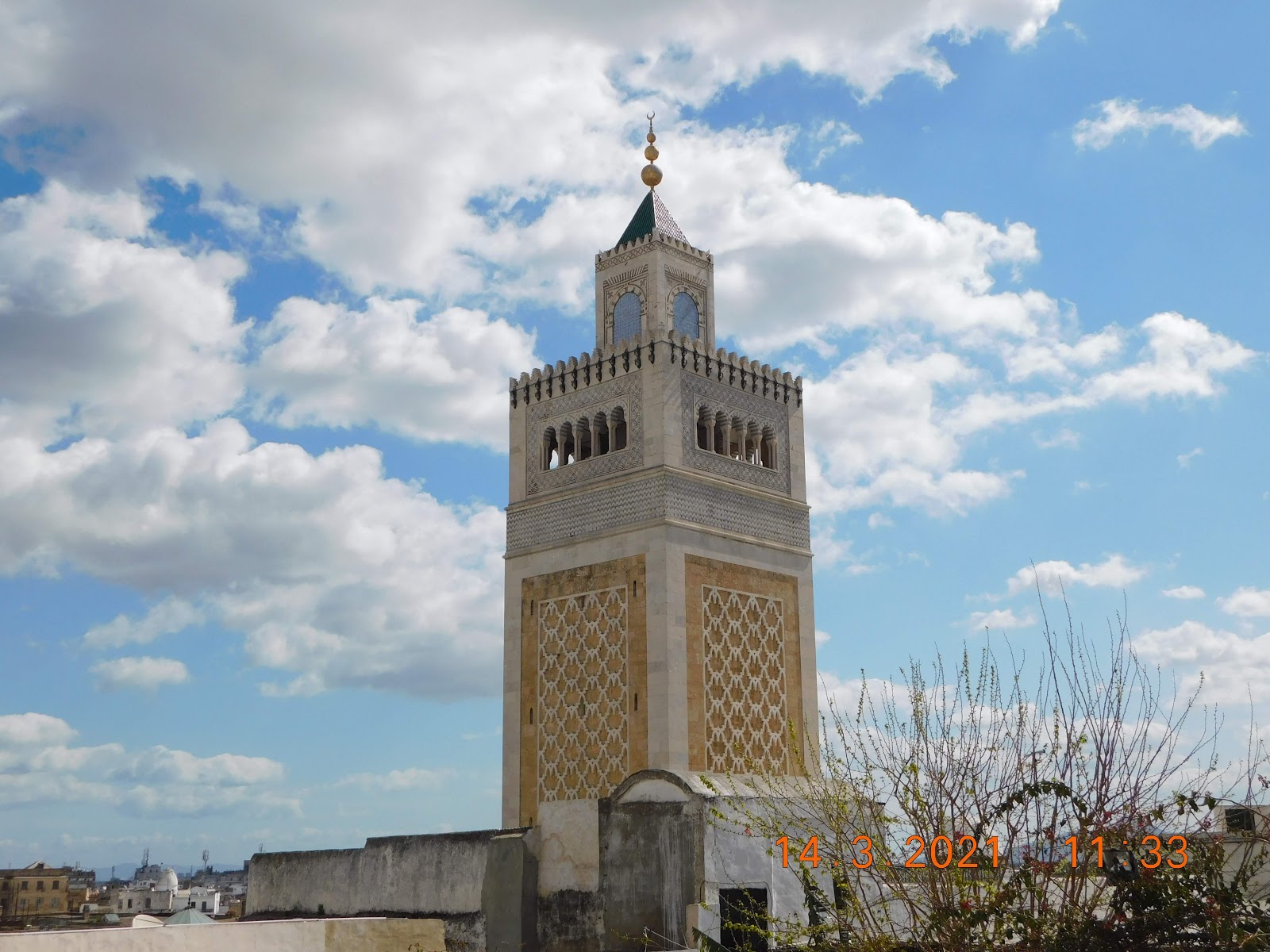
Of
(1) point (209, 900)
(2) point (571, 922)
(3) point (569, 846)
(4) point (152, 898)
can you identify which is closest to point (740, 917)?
(2) point (571, 922)

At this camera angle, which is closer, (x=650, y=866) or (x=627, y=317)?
(x=650, y=866)

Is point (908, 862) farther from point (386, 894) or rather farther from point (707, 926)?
point (386, 894)

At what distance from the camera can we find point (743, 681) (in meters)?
17.5

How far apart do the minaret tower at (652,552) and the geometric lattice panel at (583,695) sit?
22 mm

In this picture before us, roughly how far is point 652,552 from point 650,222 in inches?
202


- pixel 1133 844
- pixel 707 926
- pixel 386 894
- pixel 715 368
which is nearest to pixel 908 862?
pixel 1133 844

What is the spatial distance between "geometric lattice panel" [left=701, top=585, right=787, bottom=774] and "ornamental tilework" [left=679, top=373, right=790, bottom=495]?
160cm

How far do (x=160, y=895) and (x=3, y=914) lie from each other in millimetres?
6164

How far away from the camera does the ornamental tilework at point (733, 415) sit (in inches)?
698

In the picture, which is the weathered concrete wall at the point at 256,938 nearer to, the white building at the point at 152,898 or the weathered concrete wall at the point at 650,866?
the weathered concrete wall at the point at 650,866

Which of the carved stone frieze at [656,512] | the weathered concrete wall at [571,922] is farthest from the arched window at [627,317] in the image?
the weathered concrete wall at [571,922]
